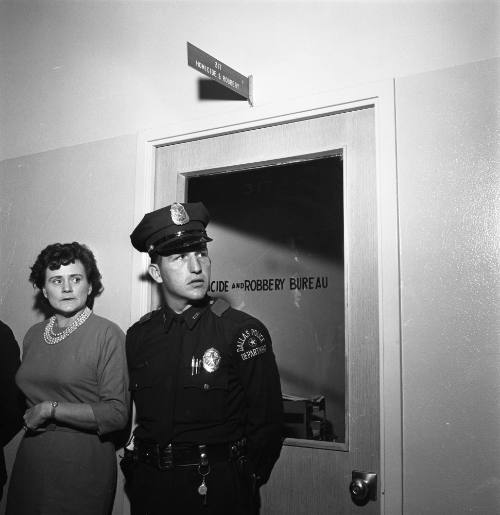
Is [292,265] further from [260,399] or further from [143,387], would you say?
[143,387]

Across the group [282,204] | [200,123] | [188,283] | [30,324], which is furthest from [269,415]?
[30,324]

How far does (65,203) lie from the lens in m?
2.65

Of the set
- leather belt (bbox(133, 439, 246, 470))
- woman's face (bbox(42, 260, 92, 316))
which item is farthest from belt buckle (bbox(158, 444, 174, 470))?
woman's face (bbox(42, 260, 92, 316))

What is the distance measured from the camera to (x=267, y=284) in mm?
2291

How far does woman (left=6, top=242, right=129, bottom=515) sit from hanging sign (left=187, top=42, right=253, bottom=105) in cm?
101

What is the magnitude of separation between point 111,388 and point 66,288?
1.52ft

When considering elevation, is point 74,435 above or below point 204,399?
below

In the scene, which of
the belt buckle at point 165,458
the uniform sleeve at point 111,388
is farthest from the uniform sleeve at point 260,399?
the uniform sleeve at point 111,388

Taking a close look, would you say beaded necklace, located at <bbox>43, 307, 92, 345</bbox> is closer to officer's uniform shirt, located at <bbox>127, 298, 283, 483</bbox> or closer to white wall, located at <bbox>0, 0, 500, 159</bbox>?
officer's uniform shirt, located at <bbox>127, 298, 283, 483</bbox>

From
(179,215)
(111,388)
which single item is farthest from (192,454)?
(179,215)

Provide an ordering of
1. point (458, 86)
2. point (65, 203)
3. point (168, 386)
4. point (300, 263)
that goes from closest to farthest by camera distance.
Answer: point (458, 86) → point (168, 386) → point (300, 263) → point (65, 203)

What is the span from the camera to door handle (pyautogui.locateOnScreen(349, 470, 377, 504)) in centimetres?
176

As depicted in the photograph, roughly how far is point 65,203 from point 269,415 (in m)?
1.51

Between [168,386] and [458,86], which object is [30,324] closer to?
[168,386]
